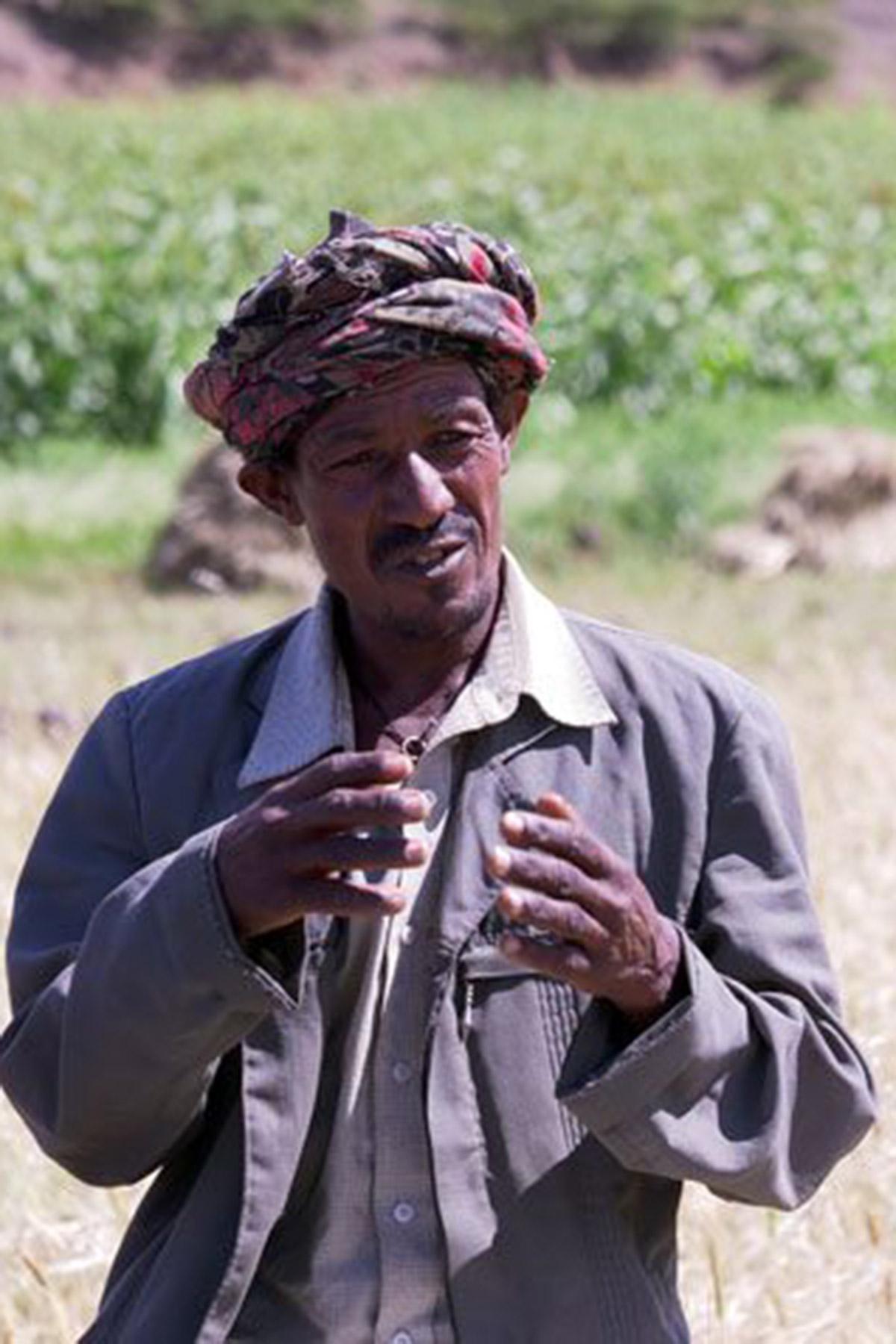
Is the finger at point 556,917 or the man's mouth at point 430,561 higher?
the man's mouth at point 430,561

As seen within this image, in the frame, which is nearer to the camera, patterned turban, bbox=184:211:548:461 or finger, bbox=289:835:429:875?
finger, bbox=289:835:429:875

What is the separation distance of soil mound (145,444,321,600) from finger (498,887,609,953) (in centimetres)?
864

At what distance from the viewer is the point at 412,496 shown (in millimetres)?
2680

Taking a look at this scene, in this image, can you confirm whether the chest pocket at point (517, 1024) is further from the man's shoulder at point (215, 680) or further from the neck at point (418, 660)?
the man's shoulder at point (215, 680)

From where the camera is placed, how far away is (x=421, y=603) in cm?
273

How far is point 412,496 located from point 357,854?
17.0 inches

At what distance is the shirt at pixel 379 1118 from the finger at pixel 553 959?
29cm

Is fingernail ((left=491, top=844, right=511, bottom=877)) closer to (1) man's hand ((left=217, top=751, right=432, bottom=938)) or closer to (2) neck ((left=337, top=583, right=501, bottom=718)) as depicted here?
(1) man's hand ((left=217, top=751, right=432, bottom=938))

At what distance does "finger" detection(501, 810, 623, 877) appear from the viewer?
2.34 m

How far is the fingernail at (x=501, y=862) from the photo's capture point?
91.5 inches

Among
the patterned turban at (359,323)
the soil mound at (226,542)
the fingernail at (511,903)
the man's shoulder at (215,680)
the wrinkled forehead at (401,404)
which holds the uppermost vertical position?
the patterned turban at (359,323)

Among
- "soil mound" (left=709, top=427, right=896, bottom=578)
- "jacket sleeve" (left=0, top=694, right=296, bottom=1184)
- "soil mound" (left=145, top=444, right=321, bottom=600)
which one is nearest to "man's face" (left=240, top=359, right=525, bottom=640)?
"jacket sleeve" (left=0, top=694, right=296, bottom=1184)

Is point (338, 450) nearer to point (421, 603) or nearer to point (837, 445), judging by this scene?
point (421, 603)

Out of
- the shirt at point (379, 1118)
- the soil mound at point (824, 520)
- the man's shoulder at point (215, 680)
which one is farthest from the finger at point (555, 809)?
the soil mound at point (824, 520)
